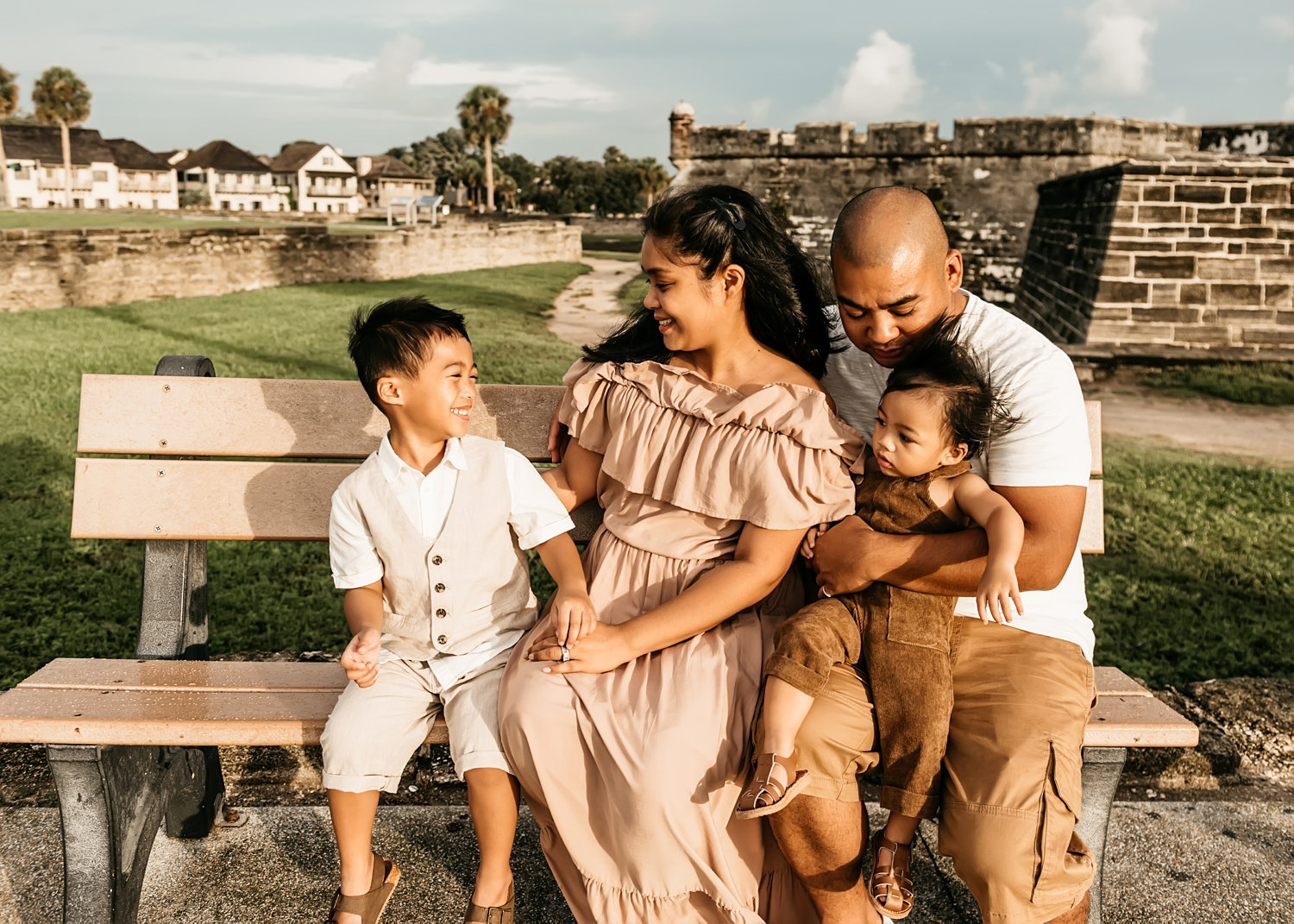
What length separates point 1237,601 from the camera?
4.37 metres

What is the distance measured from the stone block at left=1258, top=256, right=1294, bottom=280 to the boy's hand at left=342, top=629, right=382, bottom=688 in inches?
454

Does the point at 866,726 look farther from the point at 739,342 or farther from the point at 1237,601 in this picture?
the point at 1237,601

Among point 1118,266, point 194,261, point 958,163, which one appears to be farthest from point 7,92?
point 1118,266

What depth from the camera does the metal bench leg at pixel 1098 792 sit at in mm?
2143

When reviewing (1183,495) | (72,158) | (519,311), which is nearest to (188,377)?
(1183,495)

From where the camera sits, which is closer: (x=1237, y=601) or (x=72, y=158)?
(x=1237, y=601)

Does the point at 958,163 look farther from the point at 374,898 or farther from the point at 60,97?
the point at 60,97

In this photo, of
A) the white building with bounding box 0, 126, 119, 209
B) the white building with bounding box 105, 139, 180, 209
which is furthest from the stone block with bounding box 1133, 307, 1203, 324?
the white building with bounding box 105, 139, 180, 209

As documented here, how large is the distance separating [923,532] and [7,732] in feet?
6.51

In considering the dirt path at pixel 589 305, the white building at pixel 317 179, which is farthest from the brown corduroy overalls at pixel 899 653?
the white building at pixel 317 179

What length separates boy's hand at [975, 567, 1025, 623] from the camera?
1947mm

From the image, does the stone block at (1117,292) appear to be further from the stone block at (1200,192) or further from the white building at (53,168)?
the white building at (53,168)

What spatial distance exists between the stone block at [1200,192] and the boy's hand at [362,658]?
11242 mm

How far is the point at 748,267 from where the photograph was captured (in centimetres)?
244
